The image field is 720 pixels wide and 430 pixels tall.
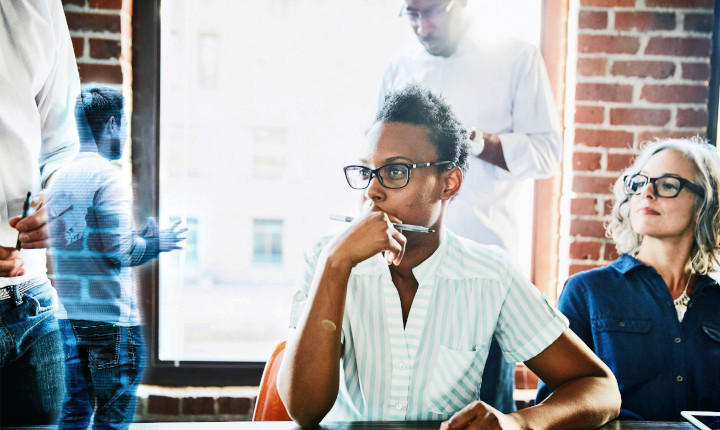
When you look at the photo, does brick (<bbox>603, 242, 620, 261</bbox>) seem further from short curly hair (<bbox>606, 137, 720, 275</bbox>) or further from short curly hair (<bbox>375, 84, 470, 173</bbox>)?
short curly hair (<bbox>375, 84, 470, 173</bbox>)

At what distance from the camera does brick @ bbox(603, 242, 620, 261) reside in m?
1.75

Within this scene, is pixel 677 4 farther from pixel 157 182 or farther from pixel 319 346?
pixel 157 182

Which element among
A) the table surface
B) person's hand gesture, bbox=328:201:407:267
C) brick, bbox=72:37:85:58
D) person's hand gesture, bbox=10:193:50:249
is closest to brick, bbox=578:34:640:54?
person's hand gesture, bbox=328:201:407:267

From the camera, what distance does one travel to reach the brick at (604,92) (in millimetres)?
1702

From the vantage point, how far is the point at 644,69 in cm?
170

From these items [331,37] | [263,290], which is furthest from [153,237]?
[331,37]

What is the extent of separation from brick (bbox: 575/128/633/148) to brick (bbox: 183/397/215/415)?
152cm

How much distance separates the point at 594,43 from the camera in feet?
5.58

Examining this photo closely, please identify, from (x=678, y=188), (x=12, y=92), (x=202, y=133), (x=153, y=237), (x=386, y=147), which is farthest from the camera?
(x=202, y=133)

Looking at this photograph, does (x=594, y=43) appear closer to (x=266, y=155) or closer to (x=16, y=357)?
(x=266, y=155)

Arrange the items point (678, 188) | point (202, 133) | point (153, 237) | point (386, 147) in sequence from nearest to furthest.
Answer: point (386, 147) → point (153, 237) → point (678, 188) → point (202, 133)

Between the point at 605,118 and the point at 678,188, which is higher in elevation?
the point at 605,118

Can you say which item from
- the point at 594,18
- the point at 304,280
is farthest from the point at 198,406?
the point at 594,18

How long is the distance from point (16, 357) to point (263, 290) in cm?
83
